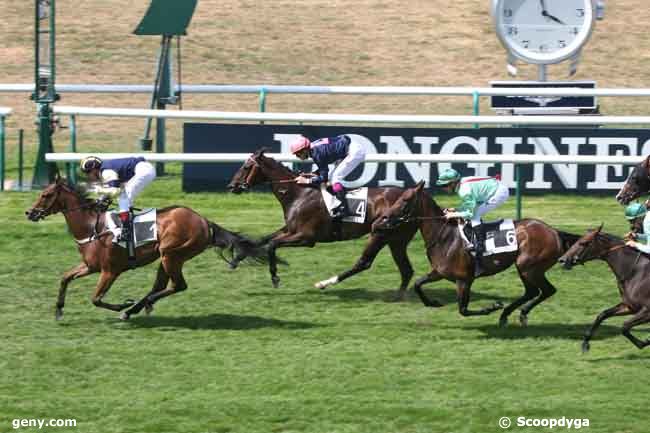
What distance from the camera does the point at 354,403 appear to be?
28.6 ft

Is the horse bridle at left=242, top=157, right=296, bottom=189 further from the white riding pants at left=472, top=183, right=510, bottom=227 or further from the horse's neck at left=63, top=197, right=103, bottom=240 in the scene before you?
the white riding pants at left=472, top=183, right=510, bottom=227

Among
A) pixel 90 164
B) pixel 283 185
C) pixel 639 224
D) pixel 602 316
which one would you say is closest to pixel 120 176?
pixel 90 164

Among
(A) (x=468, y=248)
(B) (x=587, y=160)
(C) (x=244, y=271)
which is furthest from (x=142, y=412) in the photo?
(B) (x=587, y=160)

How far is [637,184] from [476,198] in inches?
68.0

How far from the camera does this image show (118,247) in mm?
10859

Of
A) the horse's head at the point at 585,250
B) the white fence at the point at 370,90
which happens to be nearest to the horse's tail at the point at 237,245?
the horse's head at the point at 585,250

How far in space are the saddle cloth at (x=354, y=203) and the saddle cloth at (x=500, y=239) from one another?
1.55m

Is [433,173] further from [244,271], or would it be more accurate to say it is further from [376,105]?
[376,105]

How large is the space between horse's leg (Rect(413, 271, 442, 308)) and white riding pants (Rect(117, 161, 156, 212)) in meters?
2.34

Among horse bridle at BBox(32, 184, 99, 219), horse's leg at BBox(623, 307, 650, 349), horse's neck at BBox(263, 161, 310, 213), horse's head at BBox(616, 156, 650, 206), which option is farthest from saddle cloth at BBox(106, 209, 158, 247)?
horse's head at BBox(616, 156, 650, 206)

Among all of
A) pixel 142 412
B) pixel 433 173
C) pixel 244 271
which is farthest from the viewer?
pixel 433 173

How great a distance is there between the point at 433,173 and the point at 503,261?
4.04 meters

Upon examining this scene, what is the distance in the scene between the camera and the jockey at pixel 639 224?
10.0 m

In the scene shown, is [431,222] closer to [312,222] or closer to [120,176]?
[312,222]
